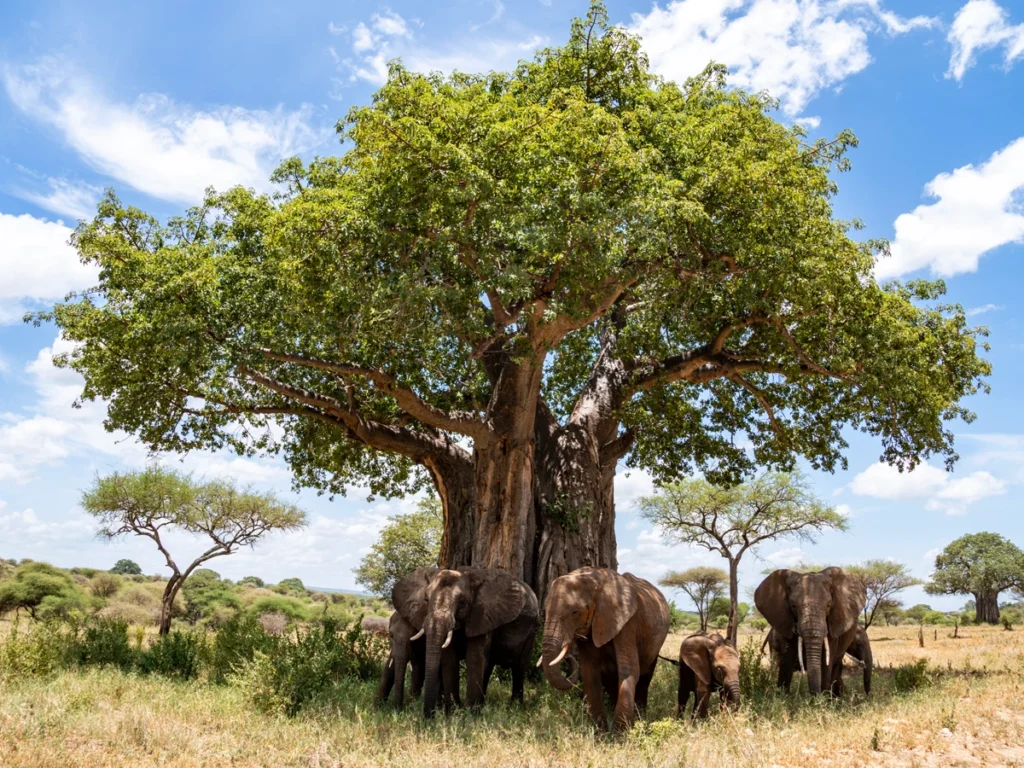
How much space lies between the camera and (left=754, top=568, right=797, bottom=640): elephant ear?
11.6 meters

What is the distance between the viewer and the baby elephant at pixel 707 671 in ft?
31.4

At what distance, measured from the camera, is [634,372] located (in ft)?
53.0

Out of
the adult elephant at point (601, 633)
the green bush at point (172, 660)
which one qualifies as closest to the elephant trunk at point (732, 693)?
the adult elephant at point (601, 633)

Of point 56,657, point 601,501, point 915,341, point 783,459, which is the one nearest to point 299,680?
point 56,657

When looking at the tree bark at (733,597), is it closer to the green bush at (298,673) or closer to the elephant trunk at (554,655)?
the green bush at (298,673)

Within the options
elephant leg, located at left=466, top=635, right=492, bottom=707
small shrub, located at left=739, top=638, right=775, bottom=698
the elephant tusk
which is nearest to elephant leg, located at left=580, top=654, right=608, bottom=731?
the elephant tusk

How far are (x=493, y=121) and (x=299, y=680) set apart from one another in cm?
781

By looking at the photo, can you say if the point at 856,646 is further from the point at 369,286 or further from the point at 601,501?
the point at 369,286

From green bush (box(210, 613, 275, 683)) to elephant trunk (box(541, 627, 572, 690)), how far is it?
212 inches

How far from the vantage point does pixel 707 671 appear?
988 cm

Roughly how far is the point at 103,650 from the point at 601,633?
30.8ft

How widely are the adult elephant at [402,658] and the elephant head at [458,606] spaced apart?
0.19 metres

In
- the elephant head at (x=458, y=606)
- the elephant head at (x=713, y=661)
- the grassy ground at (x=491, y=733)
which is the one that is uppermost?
the elephant head at (x=458, y=606)

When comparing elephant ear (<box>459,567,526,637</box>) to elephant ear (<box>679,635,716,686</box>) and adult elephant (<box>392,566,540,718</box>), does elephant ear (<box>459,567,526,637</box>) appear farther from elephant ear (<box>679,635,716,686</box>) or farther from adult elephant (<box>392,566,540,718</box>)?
elephant ear (<box>679,635,716,686</box>)
